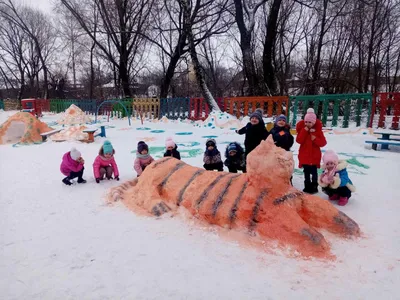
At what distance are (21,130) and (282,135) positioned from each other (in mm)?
8298

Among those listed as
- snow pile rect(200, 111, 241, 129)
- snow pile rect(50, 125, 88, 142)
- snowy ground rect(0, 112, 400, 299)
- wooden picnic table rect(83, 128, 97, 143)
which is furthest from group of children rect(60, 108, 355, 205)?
snow pile rect(200, 111, 241, 129)

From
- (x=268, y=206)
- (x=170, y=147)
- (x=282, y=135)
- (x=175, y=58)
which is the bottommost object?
(x=268, y=206)

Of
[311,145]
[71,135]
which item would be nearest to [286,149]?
[311,145]

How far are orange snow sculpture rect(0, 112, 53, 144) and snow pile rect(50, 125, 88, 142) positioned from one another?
517 mm

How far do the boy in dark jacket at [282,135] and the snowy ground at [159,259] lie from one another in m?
1.08

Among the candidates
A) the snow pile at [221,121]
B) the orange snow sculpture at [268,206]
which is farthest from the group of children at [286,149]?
the snow pile at [221,121]

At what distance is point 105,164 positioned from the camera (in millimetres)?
4195

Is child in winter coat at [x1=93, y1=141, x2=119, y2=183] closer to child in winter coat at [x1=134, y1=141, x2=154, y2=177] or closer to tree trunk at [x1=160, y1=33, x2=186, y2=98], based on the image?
child in winter coat at [x1=134, y1=141, x2=154, y2=177]

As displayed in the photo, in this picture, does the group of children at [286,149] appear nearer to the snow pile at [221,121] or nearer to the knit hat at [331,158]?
the knit hat at [331,158]

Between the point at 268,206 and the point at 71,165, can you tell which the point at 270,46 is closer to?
the point at 71,165

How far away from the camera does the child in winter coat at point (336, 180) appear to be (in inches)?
125

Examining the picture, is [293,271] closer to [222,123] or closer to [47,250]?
[47,250]

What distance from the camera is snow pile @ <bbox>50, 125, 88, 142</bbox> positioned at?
789 cm

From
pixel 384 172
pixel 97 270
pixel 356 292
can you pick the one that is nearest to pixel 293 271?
pixel 356 292
